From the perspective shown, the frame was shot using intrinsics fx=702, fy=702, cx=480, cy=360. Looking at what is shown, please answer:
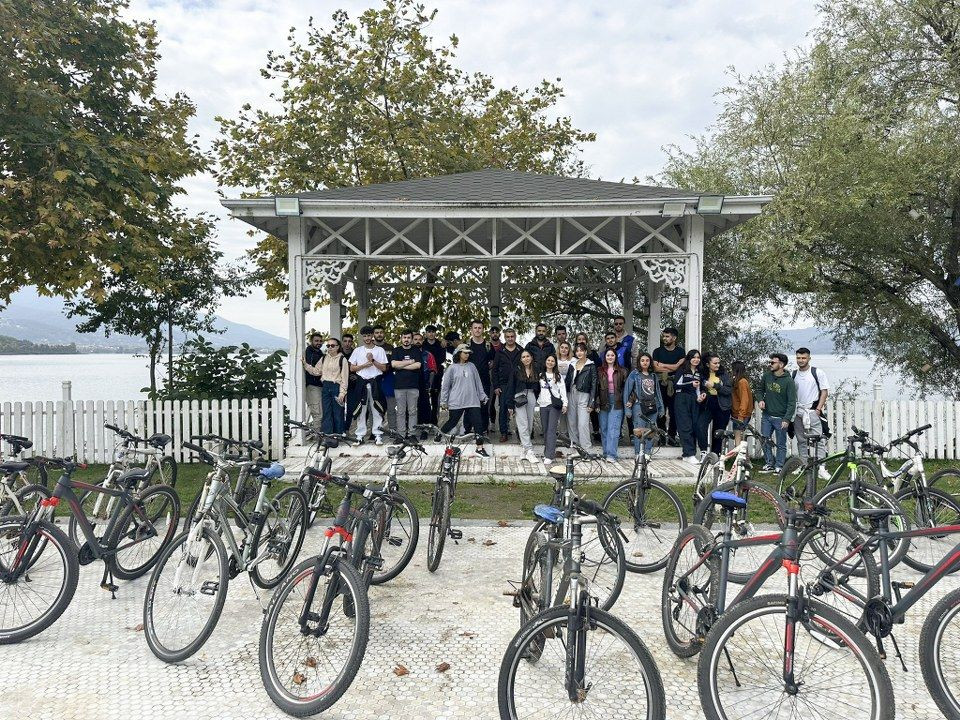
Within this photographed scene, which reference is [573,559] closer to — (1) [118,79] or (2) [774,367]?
(2) [774,367]

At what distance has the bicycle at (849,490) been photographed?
16.0ft

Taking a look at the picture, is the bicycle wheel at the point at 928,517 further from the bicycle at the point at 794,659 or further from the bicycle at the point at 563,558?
the bicycle at the point at 794,659

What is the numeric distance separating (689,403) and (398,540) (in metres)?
6.14

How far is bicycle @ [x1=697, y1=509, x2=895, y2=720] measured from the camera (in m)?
2.79

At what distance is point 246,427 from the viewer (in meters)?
10.7

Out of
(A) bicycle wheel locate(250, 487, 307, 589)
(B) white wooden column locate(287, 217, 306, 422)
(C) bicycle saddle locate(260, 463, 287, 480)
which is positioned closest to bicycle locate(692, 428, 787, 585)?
(C) bicycle saddle locate(260, 463, 287, 480)

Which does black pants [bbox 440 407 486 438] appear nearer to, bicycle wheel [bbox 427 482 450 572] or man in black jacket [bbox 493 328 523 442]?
man in black jacket [bbox 493 328 523 442]

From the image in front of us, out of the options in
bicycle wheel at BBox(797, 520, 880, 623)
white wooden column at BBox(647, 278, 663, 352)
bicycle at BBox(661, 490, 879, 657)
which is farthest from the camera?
white wooden column at BBox(647, 278, 663, 352)

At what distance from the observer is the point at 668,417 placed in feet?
36.7

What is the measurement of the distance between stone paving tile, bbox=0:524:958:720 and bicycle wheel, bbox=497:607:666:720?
0.87ft

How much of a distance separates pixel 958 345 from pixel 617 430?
10.2 m

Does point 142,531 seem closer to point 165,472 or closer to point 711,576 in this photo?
point 165,472

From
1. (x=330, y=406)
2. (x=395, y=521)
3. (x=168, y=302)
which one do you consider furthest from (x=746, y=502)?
(x=168, y=302)

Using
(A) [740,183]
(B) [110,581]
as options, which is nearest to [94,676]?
(B) [110,581]
